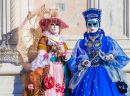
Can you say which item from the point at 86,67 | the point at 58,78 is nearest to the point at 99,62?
the point at 86,67

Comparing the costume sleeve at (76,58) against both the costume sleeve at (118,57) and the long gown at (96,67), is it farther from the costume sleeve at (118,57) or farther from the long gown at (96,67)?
the costume sleeve at (118,57)

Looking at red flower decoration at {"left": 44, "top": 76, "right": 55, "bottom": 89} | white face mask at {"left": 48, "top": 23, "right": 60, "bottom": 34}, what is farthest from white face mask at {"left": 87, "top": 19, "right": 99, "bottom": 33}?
red flower decoration at {"left": 44, "top": 76, "right": 55, "bottom": 89}

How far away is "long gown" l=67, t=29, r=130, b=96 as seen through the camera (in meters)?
4.17

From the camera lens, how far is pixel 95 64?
4.45m

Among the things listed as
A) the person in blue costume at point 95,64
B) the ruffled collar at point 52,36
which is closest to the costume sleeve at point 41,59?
the ruffled collar at point 52,36

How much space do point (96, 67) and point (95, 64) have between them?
0.06 metres

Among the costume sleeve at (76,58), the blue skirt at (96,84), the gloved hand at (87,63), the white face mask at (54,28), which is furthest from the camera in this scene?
the white face mask at (54,28)

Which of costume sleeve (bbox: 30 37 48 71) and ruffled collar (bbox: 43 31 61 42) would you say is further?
ruffled collar (bbox: 43 31 61 42)

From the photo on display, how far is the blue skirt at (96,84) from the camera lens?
4.11m

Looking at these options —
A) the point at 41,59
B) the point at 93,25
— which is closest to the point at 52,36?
the point at 41,59

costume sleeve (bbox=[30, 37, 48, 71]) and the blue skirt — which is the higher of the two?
costume sleeve (bbox=[30, 37, 48, 71])

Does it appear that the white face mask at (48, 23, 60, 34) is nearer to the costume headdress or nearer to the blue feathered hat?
the costume headdress

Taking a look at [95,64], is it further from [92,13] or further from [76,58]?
[92,13]

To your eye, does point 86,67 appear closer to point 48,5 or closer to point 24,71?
point 24,71
